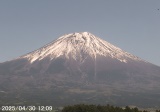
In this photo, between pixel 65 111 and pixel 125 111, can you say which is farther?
pixel 65 111

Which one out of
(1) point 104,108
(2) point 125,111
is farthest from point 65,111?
(2) point 125,111

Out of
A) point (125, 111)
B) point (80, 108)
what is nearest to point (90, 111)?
point (80, 108)

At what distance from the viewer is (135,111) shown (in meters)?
103

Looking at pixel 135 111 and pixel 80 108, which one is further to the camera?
pixel 80 108

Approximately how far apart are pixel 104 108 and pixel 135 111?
40.9 feet

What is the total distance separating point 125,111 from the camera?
106625mm

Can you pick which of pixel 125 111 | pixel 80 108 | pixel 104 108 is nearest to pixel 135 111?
pixel 125 111

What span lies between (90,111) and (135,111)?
1549 centimetres

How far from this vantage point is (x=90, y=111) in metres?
110

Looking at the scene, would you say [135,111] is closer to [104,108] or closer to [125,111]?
[125,111]

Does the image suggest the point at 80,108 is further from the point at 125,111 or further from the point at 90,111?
the point at 125,111

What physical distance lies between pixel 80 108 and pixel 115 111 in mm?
12667

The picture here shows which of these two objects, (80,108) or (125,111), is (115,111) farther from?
(80,108)

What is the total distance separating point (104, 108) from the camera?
366 ft
